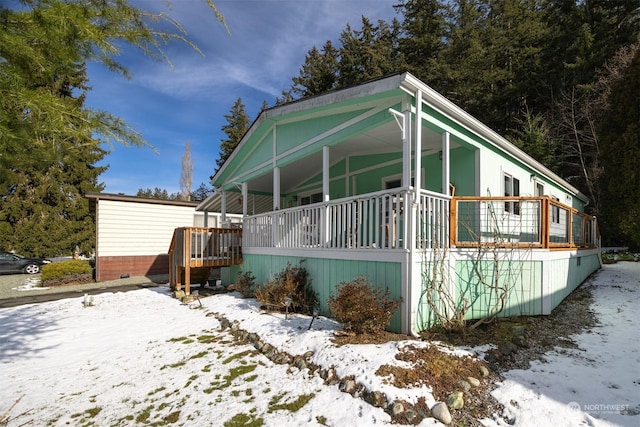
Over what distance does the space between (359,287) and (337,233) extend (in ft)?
5.08

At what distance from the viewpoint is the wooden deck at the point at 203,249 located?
9.58 metres

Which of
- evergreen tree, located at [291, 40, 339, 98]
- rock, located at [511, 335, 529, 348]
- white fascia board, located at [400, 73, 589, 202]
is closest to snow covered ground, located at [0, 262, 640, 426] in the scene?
rock, located at [511, 335, 529, 348]

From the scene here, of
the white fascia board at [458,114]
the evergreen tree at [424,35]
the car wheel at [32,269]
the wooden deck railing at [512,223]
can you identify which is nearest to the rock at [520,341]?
the wooden deck railing at [512,223]

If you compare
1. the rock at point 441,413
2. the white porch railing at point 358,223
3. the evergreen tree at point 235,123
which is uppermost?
the evergreen tree at point 235,123

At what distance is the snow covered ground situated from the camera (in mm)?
3287

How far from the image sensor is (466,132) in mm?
6930

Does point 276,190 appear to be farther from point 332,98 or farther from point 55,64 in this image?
point 55,64

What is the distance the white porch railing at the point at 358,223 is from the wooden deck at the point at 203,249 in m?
1.55

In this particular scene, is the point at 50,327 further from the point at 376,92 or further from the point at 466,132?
the point at 466,132

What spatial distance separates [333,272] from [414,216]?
6.84 feet

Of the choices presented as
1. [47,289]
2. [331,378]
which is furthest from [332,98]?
[47,289]

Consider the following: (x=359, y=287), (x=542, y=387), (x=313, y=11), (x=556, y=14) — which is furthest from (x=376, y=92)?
(x=556, y=14)

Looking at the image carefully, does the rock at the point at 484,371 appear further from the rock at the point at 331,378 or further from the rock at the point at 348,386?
the rock at the point at 331,378

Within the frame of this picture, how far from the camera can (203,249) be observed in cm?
984
